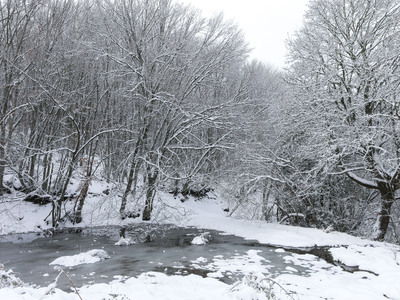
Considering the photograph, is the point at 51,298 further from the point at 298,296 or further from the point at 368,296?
the point at 368,296

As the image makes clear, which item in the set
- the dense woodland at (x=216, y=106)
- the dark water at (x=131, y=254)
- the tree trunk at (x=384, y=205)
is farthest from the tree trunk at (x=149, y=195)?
the tree trunk at (x=384, y=205)

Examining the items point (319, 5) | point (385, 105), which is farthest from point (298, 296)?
point (319, 5)

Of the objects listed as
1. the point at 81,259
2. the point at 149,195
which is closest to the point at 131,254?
the point at 81,259

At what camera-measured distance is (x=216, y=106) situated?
17.0 m

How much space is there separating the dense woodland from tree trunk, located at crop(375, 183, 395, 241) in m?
0.04

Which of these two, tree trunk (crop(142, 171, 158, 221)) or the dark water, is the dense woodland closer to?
tree trunk (crop(142, 171, 158, 221))

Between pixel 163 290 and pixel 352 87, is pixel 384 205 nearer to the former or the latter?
pixel 352 87

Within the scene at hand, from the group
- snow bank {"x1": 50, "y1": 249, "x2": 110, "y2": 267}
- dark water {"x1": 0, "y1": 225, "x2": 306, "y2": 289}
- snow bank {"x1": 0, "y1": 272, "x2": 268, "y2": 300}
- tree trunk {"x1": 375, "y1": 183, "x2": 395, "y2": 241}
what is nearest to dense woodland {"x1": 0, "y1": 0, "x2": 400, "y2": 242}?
tree trunk {"x1": 375, "y1": 183, "x2": 395, "y2": 241}

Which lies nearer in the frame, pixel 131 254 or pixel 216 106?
pixel 131 254

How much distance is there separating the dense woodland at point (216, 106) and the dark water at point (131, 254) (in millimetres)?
2642

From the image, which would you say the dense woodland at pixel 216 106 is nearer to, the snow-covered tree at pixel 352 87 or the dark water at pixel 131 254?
the snow-covered tree at pixel 352 87

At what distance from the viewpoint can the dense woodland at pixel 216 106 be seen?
41.6 ft

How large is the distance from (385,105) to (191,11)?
1162 centimetres

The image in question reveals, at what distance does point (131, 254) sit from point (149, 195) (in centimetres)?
640
